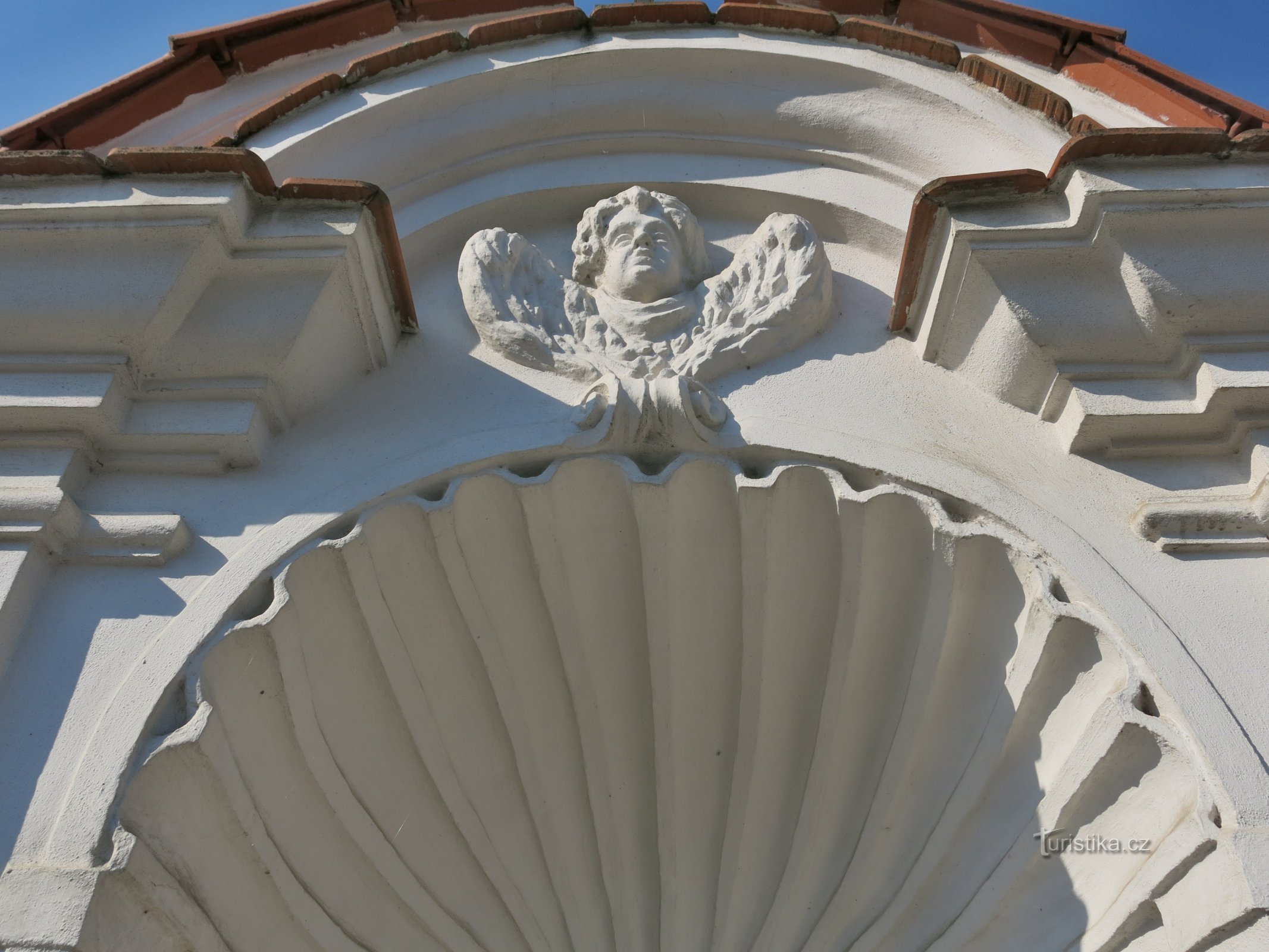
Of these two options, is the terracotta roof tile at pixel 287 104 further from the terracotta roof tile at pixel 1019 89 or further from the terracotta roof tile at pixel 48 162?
the terracotta roof tile at pixel 1019 89

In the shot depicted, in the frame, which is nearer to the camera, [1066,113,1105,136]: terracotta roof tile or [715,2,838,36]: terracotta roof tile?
[1066,113,1105,136]: terracotta roof tile

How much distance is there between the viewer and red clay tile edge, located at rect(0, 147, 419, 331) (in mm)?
2861

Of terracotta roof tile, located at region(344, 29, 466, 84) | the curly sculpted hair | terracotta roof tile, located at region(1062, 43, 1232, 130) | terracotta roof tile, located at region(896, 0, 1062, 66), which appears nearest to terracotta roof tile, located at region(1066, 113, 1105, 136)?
terracotta roof tile, located at region(1062, 43, 1232, 130)

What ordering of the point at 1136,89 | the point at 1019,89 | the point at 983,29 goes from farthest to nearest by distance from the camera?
the point at 983,29 < the point at 1136,89 < the point at 1019,89

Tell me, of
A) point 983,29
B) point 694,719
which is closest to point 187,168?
point 694,719

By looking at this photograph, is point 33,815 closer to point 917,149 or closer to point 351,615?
point 351,615

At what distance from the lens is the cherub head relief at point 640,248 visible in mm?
3254

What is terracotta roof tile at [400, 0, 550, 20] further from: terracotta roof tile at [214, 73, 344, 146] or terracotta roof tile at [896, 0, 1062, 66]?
terracotta roof tile at [896, 0, 1062, 66]

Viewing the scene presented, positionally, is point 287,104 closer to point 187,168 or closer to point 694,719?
point 187,168

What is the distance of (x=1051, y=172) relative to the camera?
301 cm

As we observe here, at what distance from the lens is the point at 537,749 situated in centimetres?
296

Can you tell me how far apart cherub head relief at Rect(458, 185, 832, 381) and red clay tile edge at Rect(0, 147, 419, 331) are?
1.34 ft

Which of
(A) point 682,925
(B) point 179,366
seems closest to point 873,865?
(A) point 682,925

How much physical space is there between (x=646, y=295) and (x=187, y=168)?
1.23m
